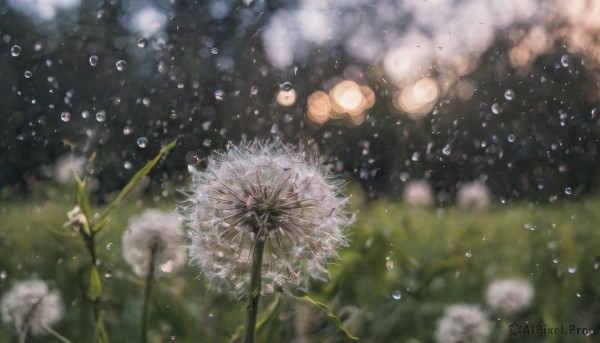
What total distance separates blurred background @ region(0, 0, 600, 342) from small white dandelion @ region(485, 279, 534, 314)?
0.03 metres

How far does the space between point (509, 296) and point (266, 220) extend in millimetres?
620

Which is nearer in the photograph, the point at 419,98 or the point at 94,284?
the point at 94,284

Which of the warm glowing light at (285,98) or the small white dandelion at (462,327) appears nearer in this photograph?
the small white dandelion at (462,327)

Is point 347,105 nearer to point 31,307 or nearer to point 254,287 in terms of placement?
point 31,307

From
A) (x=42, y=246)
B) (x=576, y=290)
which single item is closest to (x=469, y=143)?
(x=576, y=290)

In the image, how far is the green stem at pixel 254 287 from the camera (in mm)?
350

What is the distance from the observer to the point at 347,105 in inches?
37.0

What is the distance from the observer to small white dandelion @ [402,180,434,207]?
1.20 m

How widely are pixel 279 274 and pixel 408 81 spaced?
59 centimetres

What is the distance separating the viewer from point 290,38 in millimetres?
875

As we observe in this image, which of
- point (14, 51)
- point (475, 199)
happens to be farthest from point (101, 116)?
point (475, 199)

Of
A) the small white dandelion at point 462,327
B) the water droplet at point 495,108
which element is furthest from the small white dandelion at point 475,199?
the small white dandelion at point 462,327

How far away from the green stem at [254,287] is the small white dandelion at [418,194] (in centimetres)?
83

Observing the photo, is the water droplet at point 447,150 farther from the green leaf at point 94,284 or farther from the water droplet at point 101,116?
the green leaf at point 94,284
